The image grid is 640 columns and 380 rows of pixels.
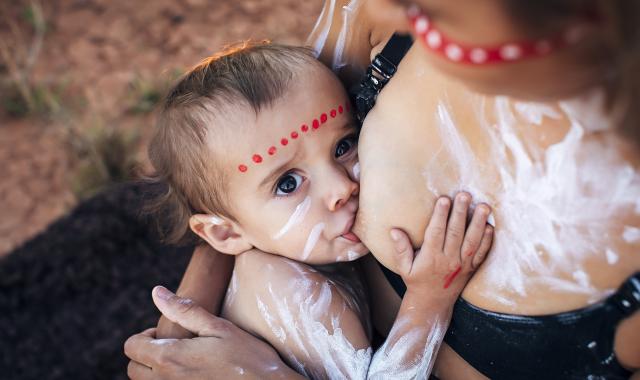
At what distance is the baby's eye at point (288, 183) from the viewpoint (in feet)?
4.59

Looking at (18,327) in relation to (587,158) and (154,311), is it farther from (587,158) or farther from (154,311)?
(587,158)

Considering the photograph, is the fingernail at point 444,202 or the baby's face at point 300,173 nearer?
the fingernail at point 444,202

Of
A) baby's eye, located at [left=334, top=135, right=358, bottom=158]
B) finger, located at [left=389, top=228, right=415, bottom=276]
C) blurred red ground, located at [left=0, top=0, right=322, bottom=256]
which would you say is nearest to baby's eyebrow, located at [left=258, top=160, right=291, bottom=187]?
baby's eye, located at [left=334, top=135, right=358, bottom=158]

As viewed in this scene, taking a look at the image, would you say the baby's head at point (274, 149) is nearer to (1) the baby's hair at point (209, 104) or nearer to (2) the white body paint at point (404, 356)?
(1) the baby's hair at point (209, 104)

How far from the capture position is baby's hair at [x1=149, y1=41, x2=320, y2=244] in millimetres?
1387

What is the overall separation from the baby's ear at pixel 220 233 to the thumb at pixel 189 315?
0.15m

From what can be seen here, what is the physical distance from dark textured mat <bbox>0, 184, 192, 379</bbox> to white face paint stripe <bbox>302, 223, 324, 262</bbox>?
3.15 ft

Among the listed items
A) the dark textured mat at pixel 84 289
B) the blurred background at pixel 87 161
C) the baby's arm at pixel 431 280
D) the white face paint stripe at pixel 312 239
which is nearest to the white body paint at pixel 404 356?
the baby's arm at pixel 431 280

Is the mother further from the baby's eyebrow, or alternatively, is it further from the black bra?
the baby's eyebrow

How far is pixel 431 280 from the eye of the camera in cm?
122

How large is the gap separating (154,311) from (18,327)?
0.48 meters

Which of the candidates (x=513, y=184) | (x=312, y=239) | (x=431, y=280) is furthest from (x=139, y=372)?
(x=513, y=184)

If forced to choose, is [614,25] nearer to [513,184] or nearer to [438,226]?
[513,184]

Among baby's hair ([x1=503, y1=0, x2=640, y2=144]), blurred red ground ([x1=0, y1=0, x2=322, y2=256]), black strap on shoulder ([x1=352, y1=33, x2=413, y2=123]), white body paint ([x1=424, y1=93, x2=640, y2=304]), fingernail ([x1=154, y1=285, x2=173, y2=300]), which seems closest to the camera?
baby's hair ([x1=503, y1=0, x2=640, y2=144])
